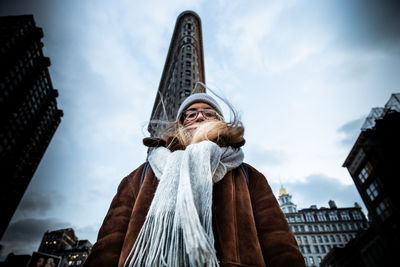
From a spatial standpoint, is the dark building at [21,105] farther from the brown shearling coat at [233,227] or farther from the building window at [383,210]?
the building window at [383,210]

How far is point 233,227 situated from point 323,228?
63.4 metres

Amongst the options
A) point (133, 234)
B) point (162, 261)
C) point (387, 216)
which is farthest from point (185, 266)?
point (387, 216)

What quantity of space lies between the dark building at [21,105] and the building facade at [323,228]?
6335 centimetres

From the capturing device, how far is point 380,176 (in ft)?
55.7

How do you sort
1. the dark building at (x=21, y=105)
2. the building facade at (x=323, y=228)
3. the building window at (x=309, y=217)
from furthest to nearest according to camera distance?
the building window at (x=309, y=217), the building facade at (x=323, y=228), the dark building at (x=21, y=105)

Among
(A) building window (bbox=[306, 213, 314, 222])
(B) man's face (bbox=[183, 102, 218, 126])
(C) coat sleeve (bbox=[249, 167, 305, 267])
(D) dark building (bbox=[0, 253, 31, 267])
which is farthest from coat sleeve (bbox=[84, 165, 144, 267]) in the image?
(D) dark building (bbox=[0, 253, 31, 267])

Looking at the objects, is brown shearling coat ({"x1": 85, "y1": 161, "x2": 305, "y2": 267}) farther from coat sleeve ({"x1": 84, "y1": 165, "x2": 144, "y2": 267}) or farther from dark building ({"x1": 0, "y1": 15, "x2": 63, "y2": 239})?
dark building ({"x1": 0, "y1": 15, "x2": 63, "y2": 239})

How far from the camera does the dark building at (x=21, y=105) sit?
28125 mm

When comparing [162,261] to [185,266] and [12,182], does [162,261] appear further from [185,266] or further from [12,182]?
[12,182]

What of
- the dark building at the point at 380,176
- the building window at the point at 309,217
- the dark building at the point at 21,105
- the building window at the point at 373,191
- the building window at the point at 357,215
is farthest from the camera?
the building window at the point at 309,217

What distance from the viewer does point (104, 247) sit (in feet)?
4.72

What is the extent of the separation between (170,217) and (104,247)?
2.17 feet

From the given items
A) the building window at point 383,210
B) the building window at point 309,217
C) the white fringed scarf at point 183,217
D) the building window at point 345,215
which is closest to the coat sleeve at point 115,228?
the white fringed scarf at point 183,217

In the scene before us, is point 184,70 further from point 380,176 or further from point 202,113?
point 380,176
